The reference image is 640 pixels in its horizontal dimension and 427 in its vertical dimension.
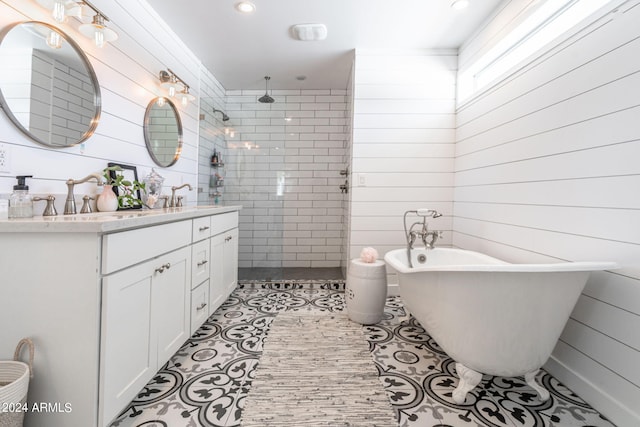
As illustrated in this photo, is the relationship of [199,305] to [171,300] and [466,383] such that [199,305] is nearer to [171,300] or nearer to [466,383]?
[171,300]

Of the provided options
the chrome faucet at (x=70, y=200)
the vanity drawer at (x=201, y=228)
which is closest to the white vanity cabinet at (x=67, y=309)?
the chrome faucet at (x=70, y=200)

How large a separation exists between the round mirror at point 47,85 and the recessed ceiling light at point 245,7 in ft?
3.77

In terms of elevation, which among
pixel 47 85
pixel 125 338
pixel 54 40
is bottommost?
pixel 125 338

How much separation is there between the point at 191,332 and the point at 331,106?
3039 millimetres

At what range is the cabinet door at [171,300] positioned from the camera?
143 centimetres

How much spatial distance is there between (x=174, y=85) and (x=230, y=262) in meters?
1.60

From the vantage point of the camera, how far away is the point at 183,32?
8.48ft

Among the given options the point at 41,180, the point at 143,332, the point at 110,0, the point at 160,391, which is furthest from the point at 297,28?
the point at 160,391

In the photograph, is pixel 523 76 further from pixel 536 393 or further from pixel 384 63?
pixel 536 393

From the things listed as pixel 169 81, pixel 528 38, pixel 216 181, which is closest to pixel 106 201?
pixel 169 81

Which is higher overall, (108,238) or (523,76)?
(523,76)

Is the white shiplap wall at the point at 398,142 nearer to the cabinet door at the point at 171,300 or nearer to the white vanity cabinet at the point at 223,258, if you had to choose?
the white vanity cabinet at the point at 223,258

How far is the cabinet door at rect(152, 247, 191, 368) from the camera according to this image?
1433mm

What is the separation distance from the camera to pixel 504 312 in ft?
4.20
